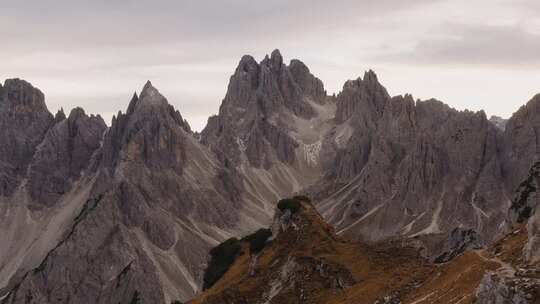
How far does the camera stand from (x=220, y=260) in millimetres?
85938

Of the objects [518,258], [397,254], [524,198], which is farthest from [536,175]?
[518,258]

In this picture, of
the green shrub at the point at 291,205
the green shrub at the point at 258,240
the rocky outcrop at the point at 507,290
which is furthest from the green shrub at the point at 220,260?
the rocky outcrop at the point at 507,290

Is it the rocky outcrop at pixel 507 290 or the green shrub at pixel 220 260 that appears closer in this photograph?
the rocky outcrop at pixel 507 290

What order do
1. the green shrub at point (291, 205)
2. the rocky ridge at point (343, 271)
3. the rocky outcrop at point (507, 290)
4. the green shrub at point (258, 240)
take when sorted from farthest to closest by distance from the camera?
the green shrub at point (258, 240) → the green shrub at point (291, 205) → the rocky ridge at point (343, 271) → the rocky outcrop at point (507, 290)

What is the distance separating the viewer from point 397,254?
67.0 m

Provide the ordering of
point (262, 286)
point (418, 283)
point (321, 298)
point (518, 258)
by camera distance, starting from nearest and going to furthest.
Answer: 1. point (518, 258)
2. point (418, 283)
3. point (321, 298)
4. point (262, 286)

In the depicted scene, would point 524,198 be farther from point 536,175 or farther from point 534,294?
point 534,294

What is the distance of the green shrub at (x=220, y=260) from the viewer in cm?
8388

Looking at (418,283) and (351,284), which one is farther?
(351,284)

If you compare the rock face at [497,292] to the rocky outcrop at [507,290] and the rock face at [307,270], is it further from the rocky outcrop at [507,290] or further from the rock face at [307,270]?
the rock face at [307,270]

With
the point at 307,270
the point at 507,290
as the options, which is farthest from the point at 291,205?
the point at 507,290

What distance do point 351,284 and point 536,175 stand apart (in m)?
18.5

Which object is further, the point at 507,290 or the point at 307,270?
the point at 307,270

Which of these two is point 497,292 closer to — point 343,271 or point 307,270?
point 343,271
